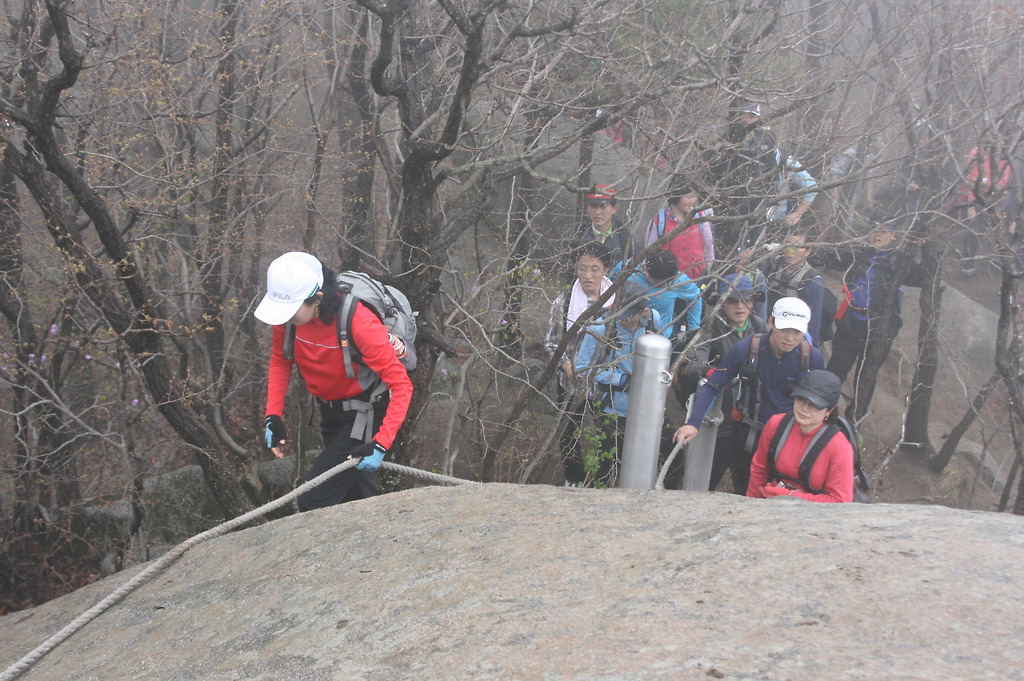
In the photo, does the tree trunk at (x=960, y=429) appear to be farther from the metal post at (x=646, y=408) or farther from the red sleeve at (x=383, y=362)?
the red sleeve at (x=383, y=362)

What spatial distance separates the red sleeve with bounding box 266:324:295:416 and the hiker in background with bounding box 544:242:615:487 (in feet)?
7.28

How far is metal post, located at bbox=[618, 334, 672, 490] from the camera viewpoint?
174 inches

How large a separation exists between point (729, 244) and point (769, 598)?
234 inches

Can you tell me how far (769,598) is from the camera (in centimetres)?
254

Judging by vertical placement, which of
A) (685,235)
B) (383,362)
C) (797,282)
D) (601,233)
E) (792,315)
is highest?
(685,235)

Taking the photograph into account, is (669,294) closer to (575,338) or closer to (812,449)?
(575,338)

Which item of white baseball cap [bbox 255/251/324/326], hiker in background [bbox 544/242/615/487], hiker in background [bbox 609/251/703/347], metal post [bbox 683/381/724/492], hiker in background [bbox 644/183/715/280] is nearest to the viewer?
white baseball cap [bbox 255/251/324/326]

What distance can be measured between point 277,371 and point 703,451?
3.12m

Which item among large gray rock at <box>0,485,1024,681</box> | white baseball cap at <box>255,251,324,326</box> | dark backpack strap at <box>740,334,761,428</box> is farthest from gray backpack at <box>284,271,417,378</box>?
dark backpack strap at <box>740,334,761,428</box>

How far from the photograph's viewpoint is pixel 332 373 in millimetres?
4578

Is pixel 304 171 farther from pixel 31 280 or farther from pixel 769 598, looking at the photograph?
pixel 769 598

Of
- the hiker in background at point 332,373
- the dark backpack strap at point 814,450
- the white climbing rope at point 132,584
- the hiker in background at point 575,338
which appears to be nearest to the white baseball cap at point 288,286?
the hiker in background at point 332,373

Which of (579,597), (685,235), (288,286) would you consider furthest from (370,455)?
(685,235)

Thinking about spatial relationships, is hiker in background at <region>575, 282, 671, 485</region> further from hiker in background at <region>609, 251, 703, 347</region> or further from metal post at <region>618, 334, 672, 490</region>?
metal post at <region>618, 334, 672, 490</region>
